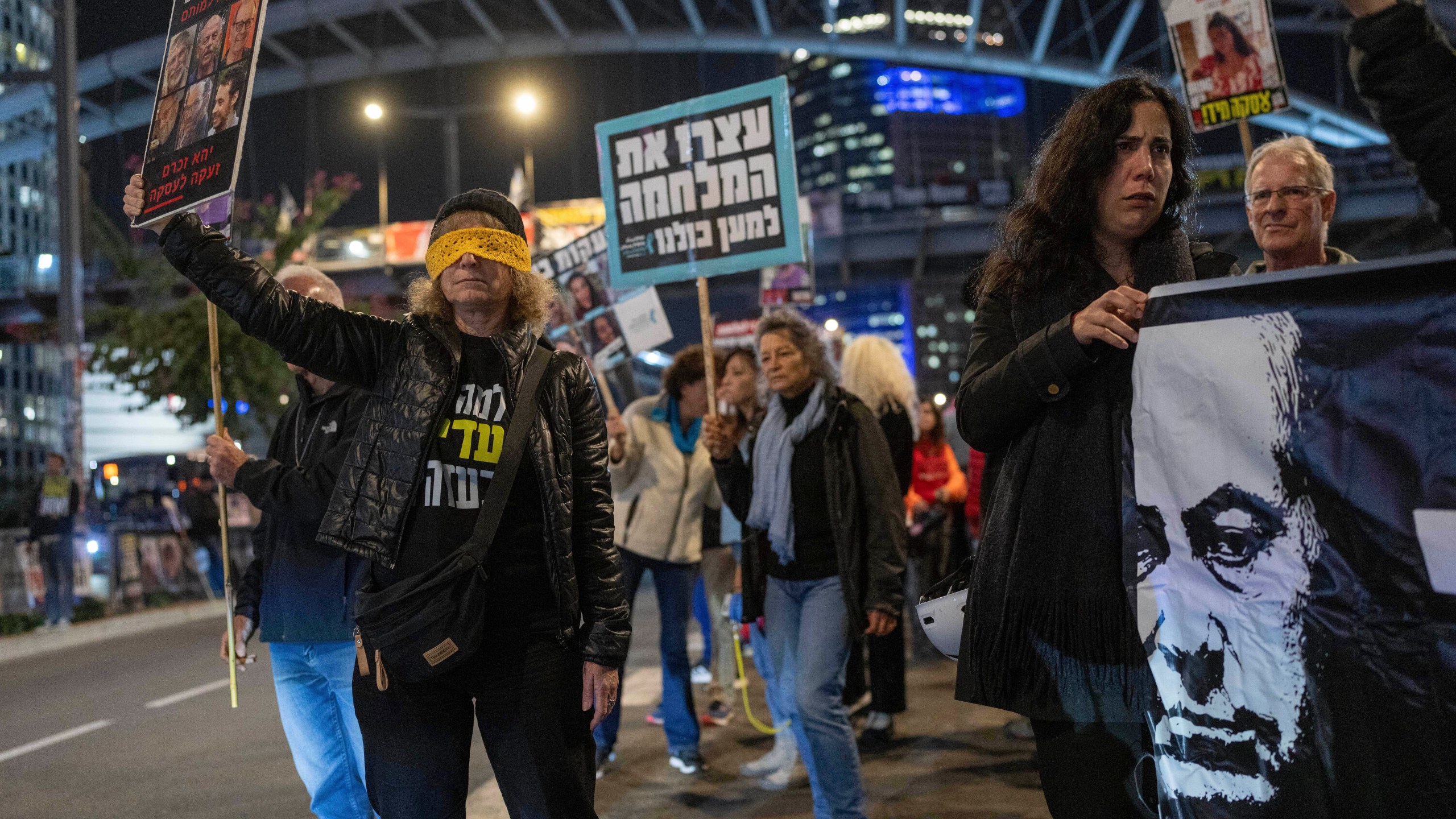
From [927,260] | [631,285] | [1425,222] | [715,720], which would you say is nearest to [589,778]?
[631,285]

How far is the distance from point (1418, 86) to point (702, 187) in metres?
4.09

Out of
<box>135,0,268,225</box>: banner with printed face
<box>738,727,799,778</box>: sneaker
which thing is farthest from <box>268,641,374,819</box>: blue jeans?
<box>738,727,799,778</box>: sneaker

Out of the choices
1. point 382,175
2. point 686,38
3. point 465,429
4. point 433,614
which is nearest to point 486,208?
point 465,429

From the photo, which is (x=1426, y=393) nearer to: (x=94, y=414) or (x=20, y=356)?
(x=94, y=414)

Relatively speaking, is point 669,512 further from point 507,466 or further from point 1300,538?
point 1300,538

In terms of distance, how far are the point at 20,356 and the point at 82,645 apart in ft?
323

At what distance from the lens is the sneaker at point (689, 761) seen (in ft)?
20.5

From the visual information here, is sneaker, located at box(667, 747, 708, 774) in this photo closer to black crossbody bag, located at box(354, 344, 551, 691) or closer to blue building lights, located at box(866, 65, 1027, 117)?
black crossbody bag, located at box(354, 344, 551, 691)

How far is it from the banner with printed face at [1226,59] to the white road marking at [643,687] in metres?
4.65

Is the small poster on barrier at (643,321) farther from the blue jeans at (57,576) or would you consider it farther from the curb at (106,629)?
the blue jeans at (57,576)

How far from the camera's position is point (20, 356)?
97875mm

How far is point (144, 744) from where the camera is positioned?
7273 mm

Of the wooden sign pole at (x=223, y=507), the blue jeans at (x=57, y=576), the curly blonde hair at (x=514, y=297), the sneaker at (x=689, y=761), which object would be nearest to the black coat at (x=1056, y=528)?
the curly blonde hair at (x=514, y=297)

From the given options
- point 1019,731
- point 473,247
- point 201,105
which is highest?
point 201,105
